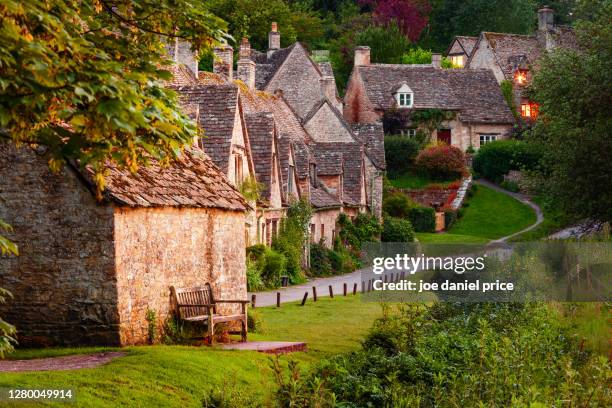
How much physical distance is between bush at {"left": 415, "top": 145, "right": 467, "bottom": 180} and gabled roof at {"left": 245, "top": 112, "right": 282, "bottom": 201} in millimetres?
33688

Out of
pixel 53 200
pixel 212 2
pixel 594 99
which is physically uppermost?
pixel 212 2

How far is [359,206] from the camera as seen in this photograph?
204 feet

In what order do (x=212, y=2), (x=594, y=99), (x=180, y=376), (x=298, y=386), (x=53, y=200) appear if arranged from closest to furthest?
1. (x=298, y=386)
2. (x=180, y=376)
3. (x=53, y=200)
4. (x=594, y=99)
5. (x=212, y=2)

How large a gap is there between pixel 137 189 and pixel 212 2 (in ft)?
243

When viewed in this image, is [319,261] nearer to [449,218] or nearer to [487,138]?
[449,218]

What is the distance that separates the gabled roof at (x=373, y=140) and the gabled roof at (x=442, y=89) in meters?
16.8

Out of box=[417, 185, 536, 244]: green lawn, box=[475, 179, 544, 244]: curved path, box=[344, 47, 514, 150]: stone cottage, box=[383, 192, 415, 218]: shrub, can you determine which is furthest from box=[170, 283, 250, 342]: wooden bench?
box=[344, 47, 514, 150]: stone cottage

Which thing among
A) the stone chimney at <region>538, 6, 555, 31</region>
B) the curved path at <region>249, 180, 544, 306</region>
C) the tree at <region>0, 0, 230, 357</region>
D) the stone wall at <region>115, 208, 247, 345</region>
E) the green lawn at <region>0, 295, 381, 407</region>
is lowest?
the curved path at <region>249, 180, 544, 306</region>

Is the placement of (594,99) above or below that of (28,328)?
above

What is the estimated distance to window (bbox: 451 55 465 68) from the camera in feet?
343

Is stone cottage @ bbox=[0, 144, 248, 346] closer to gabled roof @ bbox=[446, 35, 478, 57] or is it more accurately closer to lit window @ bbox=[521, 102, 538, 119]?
lit window @ bbox=[521, 102, 538, 119]

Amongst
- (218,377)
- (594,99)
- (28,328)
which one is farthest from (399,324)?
(594,99)

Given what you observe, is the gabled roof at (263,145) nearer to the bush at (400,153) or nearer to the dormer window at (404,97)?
the bush at (400,153)

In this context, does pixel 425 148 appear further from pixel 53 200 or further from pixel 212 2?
pixel 53 200
